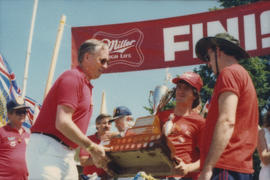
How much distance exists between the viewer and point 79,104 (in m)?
3.43

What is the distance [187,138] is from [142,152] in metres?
0.82

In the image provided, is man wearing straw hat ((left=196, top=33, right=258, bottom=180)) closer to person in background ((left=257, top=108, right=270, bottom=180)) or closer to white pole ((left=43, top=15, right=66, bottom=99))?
person in background ((left=257, top=108, right=270, bottom=180))

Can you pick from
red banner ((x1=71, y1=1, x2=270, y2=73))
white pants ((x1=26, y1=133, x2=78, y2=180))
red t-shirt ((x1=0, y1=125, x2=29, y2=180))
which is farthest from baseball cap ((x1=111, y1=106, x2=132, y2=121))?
red banner ((x1=71, y1=1, x2=270, y2=73))

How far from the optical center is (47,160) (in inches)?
129

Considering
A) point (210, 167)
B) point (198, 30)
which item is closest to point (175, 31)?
point (198, 30)

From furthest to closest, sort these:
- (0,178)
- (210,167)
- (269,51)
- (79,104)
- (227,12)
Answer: (227,12), (269,51), (0,178), (79,104), (210,167)

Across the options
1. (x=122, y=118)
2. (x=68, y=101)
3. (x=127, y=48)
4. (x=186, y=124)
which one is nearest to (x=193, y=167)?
Answer: (x=186, y=124)

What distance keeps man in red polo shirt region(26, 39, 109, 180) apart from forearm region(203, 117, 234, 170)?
946 mm

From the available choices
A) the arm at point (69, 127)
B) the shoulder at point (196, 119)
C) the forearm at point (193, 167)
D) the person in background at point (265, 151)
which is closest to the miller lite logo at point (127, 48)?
the person in background at point (265, 151)

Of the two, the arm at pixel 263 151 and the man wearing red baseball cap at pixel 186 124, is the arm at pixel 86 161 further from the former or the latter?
the arm at pixel 263 151

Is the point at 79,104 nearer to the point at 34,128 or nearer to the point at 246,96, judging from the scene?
the point at 34,128

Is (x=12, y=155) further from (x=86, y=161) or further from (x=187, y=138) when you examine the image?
(x=187, y=138)

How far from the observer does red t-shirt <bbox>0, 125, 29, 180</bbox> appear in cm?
630

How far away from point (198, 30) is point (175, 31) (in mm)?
652
